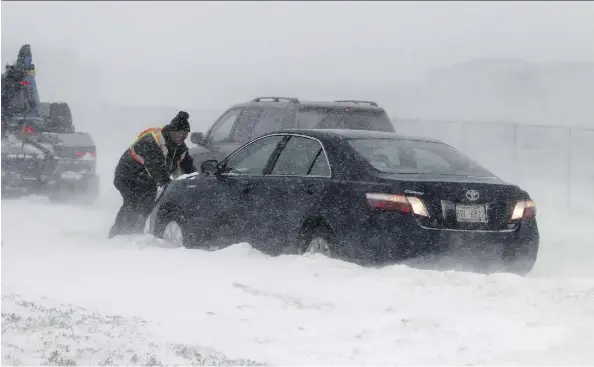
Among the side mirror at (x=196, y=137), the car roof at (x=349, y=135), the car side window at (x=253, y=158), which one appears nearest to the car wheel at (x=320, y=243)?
the car roof at (x=349, y=135)

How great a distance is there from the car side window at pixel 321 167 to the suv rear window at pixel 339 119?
14.5 feet

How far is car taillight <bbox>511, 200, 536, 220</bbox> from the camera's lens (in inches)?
365

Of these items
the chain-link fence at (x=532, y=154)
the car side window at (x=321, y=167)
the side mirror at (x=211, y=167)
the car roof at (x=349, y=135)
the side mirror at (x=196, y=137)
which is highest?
the car roof at (x=349, y=135)

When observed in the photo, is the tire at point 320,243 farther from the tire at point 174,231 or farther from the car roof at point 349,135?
the tire at point 174,231

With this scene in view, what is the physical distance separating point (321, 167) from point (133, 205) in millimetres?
4138

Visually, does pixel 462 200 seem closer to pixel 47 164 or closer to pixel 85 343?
pixel 85 343

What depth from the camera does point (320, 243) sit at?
9.59m

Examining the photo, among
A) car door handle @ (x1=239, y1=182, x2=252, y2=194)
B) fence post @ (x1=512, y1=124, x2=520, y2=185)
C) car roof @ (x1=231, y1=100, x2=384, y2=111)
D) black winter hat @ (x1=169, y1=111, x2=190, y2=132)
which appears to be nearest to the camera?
car door handle @ (x1=239, y1=182, x2=252, y2=194)

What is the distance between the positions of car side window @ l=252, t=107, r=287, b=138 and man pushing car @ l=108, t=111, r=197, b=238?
1.68 metres

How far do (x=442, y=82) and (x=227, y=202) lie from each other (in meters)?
52.4

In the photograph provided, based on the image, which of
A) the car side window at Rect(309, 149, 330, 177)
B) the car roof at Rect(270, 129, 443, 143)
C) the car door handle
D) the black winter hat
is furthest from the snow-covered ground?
the black winter hat

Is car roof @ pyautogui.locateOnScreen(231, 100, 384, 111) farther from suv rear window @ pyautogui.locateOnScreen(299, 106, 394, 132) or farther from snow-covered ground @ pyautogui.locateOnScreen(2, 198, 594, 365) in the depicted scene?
snow-covered ground @ pyautogui.locateOnScreen(2, 198, 594, 365)

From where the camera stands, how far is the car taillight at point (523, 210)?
9.28 meters

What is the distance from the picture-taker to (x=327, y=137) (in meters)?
10.1
